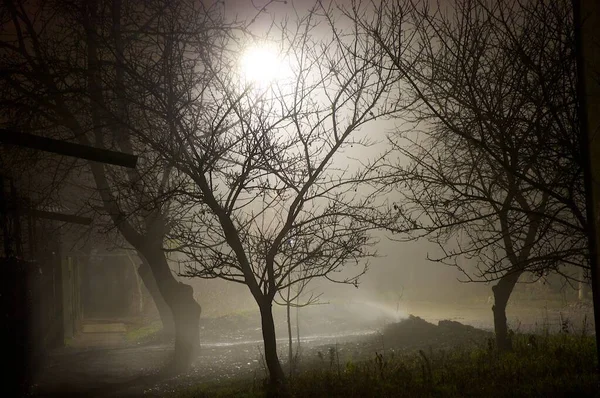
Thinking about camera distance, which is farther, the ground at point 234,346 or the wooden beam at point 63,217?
the ground at point 234,346

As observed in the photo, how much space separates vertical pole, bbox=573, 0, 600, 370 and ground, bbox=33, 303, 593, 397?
231 inches

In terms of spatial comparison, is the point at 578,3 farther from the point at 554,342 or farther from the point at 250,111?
the point at 554,342

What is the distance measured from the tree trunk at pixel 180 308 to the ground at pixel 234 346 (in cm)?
55

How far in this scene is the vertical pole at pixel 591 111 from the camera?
4363 millimetres

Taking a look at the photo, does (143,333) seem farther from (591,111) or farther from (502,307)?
(591,111)

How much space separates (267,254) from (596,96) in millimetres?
5001

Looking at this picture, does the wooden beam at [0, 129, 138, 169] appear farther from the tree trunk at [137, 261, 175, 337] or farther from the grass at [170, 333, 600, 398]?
the tree trunk at [137, 261, 175, 337]

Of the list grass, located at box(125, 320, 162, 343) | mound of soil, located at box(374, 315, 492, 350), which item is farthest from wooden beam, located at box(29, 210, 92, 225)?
grass, located at box(125, 320, 162, 343)

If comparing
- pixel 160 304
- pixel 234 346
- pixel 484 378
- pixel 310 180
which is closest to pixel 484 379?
pixel 484 378

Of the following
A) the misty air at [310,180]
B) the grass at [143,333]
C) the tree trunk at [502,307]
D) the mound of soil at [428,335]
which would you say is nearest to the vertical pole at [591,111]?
the misty air at [310,180]

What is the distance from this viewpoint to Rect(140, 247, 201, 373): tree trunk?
50.8 feet

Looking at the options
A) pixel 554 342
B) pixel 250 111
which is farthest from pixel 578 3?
pixel 554 342

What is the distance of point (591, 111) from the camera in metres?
4.40

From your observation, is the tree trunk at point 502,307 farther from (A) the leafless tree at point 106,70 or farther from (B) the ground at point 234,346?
(A) the leafless tree at point 106,70
